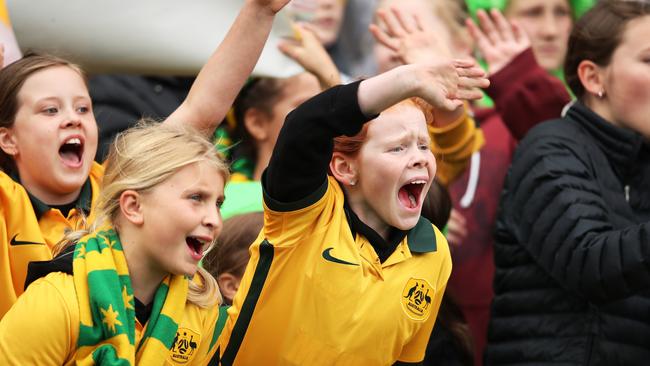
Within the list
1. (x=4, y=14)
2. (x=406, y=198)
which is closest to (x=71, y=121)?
(x=4, y=14)

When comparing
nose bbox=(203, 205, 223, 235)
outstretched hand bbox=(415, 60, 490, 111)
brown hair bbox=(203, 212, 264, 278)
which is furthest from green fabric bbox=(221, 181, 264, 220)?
outstretched hand bbox=(415, 60, 490, 111)

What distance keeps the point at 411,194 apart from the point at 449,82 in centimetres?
48

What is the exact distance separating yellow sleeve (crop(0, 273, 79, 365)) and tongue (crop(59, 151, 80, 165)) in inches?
26.0

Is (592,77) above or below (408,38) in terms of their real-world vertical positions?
below

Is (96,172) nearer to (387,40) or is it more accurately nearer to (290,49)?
(290,49)

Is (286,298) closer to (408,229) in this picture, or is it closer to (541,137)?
(408,229)

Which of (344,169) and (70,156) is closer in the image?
(344,169)

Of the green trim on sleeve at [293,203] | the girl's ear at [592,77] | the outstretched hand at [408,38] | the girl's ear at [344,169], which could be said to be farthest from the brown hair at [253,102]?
the green trim on sleeve at [293,203]

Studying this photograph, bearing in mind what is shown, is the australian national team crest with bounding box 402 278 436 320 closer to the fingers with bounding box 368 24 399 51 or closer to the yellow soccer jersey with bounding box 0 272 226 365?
the yellow soccer jersey with bounding box 0 272 226 365

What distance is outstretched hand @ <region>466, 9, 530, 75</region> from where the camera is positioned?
15.7ft

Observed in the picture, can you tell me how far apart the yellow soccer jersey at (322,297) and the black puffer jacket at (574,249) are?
64 cm

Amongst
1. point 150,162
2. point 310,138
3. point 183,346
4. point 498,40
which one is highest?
point 310,138

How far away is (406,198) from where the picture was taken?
336 cm

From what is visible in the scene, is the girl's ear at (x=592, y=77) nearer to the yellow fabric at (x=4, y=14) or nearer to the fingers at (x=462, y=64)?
the fingers at (x=462, y=64)
